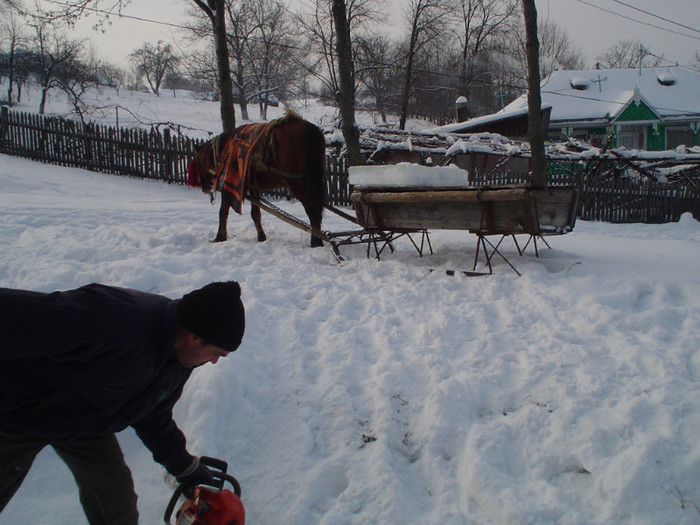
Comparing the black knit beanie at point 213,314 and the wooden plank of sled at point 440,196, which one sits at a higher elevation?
the wooden plank of sled at point 440,196

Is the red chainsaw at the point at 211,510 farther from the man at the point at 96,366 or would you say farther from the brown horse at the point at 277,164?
the brown horse at the point at 277,164

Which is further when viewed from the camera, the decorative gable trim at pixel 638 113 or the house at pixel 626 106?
the house at pixel 626 106

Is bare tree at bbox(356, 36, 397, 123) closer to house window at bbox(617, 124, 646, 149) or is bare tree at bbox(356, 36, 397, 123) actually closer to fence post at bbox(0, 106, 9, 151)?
house window at bbox(617, 124, 646, 149)

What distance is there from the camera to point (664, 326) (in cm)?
364

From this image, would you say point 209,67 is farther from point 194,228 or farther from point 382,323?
point 382,323

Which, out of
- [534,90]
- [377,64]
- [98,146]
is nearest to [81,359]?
[534,90]

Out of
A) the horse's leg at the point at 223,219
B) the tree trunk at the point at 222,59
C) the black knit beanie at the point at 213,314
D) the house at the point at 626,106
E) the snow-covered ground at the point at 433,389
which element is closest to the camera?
the black knit beanie at the point at 213,314

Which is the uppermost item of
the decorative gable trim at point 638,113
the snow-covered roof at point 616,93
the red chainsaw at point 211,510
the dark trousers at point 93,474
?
the snow-covered roof at point 616,93

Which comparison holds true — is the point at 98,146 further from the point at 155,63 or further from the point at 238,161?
the point at 155,63

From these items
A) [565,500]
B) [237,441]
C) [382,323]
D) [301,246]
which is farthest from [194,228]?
[565,500]

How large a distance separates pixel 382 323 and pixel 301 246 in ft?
9.32

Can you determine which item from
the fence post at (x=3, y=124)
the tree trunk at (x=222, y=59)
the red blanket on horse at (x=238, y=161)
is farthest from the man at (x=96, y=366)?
the fence post at (x=3, y=124)

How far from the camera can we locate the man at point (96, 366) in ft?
4.99

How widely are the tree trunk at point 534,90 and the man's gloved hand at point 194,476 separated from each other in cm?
875
